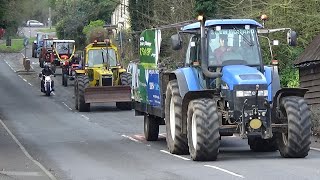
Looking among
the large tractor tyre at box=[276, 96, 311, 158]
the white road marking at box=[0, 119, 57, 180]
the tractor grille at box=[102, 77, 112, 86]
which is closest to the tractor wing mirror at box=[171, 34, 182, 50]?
the large tractor tyre at box=[276, 96, 311, 158]

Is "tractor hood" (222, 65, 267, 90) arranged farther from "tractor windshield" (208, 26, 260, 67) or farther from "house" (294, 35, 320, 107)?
"house" (294, 35, 320, 107)

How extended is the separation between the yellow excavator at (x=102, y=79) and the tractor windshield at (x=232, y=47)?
15630 mm

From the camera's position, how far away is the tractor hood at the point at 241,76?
58.0 ft

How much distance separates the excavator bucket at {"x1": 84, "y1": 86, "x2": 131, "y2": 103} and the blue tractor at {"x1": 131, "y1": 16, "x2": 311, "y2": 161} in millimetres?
14671

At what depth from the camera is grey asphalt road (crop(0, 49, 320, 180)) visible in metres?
15.6

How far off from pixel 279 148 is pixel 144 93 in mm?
5575

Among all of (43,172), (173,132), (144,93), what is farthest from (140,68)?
(43,172)

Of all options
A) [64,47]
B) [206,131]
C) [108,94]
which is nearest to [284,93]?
[206,131]

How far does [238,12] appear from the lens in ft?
118

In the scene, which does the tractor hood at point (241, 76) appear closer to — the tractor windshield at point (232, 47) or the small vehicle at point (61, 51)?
the tractor windshield at point (232, 47)

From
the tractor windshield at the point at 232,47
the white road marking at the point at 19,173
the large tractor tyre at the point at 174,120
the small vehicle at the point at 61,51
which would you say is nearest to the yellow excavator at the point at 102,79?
the large tractor tyre at the point at 174,120

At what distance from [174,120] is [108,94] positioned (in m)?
15.7

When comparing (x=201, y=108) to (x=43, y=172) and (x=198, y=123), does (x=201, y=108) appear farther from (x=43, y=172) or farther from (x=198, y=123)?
(x=43, y=172)

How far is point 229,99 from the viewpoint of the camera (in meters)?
17.9
